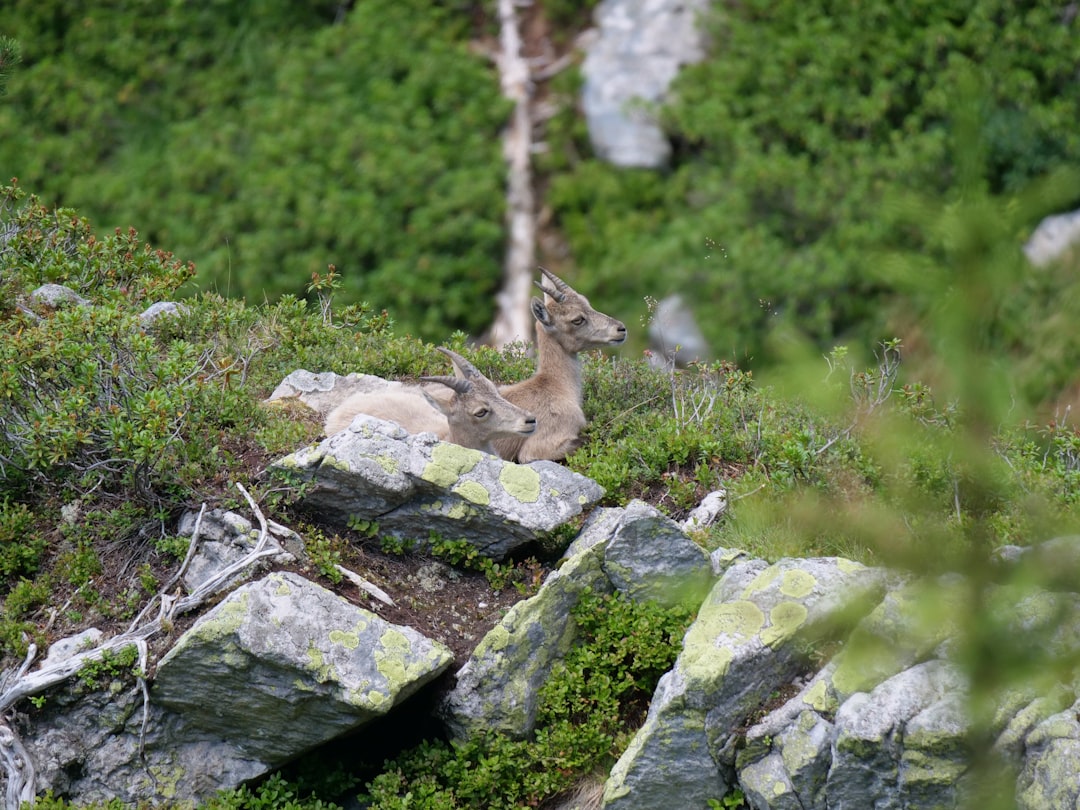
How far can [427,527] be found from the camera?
8.55m

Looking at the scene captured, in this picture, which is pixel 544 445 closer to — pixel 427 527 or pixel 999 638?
pixel 427 527

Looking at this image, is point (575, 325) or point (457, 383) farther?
point (575, 325)

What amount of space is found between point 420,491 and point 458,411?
5.50ft

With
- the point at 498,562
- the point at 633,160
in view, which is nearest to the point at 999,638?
the point at 498,562

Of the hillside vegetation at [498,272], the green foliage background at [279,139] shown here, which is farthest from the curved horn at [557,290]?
the green foliage background at [279,139]

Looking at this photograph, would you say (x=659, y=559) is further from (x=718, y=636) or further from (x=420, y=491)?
(x=420, y=491)

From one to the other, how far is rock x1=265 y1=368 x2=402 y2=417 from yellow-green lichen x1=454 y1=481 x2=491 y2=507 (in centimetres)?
194

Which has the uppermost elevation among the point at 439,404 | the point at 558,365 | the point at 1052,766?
the point at 1052,766

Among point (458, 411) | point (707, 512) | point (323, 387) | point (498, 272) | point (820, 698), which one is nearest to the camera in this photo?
point (820, 698)

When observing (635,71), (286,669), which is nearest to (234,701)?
(286,669)

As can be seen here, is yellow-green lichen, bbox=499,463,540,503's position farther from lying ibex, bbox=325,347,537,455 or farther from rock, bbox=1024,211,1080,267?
rock, bbox=1024,211,1080,267

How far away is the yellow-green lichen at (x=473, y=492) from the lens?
27.6 ft

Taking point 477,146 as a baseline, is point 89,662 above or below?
above

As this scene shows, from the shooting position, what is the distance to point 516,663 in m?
7.67
